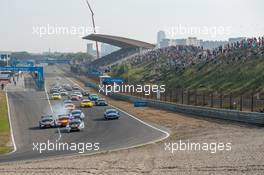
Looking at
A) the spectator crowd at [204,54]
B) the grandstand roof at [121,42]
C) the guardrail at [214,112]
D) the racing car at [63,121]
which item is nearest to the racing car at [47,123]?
the racing car at [63,121]

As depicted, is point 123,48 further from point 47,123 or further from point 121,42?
point 47,123

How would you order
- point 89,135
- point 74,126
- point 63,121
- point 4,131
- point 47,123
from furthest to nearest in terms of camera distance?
point 63,121 < point 47,123 < point 4,131 < point 74,126 < point 89,135

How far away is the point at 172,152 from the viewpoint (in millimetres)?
26828

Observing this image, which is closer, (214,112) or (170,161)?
(170,161)

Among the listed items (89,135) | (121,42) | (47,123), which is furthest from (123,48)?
(89,135)

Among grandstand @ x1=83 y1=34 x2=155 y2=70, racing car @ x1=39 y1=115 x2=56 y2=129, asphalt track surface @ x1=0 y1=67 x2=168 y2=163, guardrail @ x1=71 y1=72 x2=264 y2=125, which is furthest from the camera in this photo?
grandstand @ x1=83 y1=34 x2=155 y2=70

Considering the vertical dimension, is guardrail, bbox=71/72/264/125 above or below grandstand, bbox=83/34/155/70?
below

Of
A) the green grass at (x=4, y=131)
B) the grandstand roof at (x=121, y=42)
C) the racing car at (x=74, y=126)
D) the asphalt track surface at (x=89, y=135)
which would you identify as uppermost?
the grandstand roof at (x=121, y=42)

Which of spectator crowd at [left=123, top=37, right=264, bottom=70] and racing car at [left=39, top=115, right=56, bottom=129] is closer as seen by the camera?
racing car at [left=39, top=115, right=56, bottom=129]

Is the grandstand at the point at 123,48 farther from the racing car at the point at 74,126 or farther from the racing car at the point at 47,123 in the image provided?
the racing car at the point at 74,126

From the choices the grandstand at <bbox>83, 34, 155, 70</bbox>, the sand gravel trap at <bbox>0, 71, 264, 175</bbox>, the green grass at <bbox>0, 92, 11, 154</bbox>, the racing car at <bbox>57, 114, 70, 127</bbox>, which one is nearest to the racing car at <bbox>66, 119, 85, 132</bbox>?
the racing car at <bbox>57, 114, 70, 127</bbox>

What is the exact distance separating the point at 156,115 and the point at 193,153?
26.2m

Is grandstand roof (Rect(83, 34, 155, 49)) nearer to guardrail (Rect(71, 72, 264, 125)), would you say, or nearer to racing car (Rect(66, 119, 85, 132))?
guardrail (Rect(71, 72, 264, 125))

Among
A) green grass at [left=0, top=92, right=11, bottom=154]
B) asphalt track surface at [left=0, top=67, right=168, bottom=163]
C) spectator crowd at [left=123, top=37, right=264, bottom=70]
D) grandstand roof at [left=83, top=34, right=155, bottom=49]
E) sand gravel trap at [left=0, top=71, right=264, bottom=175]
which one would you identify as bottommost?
green grass at [left=0, top=92, right=11, bottom=154]
